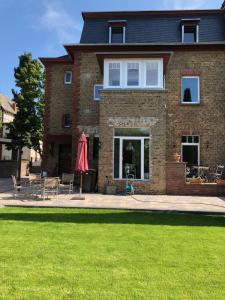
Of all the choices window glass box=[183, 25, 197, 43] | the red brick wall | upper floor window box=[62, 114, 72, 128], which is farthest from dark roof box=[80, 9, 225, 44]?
the red brick wall

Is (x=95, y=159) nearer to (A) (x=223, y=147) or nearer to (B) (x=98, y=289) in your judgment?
(A) (x=223, y=147)

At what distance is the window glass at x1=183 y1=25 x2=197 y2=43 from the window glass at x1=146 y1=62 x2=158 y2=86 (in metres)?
5.14

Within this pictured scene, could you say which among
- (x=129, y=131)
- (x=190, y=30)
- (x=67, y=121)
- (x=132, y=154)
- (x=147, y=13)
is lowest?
(x=132, y=154)

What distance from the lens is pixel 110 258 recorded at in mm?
5871

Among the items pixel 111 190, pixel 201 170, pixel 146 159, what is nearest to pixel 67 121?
pixel 146 159

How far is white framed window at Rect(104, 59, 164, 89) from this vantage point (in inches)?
673

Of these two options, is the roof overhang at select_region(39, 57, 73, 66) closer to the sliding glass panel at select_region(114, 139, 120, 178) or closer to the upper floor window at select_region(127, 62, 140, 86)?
the upper floor window at select_region(127, 62, 140, 86)

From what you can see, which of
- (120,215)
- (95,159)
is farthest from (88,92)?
(120,215)

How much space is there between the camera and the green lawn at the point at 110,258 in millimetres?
4473

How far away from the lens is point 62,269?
17.2 feet

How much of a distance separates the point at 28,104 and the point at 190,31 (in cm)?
1885

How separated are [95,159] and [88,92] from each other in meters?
4.04

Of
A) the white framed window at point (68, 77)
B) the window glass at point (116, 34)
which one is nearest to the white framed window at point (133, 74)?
the window glass at point (116, 34)

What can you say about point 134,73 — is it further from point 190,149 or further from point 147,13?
point 147,13
